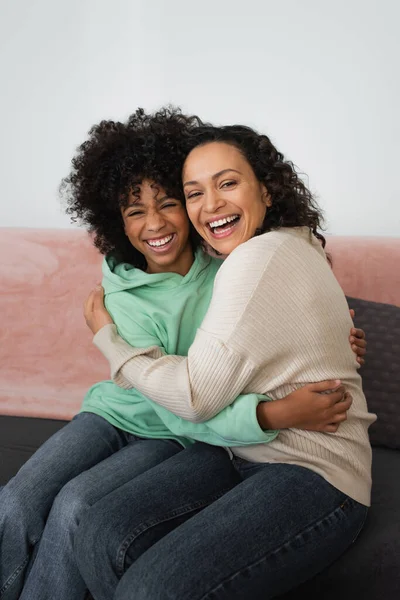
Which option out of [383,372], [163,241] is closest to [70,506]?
[163,241]

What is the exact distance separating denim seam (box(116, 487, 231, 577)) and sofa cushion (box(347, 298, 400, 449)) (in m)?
0.62

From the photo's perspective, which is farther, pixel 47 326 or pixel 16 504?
pixel 47 326

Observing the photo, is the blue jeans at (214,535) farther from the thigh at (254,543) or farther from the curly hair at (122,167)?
the curly hair at (122,167)

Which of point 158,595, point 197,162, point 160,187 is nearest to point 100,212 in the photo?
point 160,187

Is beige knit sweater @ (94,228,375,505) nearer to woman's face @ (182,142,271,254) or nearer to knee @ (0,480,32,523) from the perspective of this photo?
woman's face @ (182,142,271,254)

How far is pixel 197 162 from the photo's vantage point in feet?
5.27

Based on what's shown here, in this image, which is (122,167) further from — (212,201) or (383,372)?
(383,372)

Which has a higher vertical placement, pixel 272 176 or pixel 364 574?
pixel 272 176

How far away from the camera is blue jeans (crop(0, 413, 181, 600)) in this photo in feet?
4.60

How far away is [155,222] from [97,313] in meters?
0.25

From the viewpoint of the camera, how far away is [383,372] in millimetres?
1915

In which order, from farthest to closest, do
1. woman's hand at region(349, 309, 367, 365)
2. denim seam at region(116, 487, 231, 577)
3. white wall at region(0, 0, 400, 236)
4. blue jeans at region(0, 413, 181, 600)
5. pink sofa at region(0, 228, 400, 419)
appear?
white wall at region(0, 0, 400, 236) → pink sofa at region(0, 228, 400, 419) → woman's hand at region(349, 309, 367, 365) → blue jeans at region(0, 413, 181, 600) → denim seam at region(116, 487, 231, 577)

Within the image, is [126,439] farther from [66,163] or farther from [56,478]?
[66,163]

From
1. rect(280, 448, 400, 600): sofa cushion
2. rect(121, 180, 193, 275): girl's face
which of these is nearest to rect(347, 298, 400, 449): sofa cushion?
rect(280, 448, 400, 600): sofa cushion
